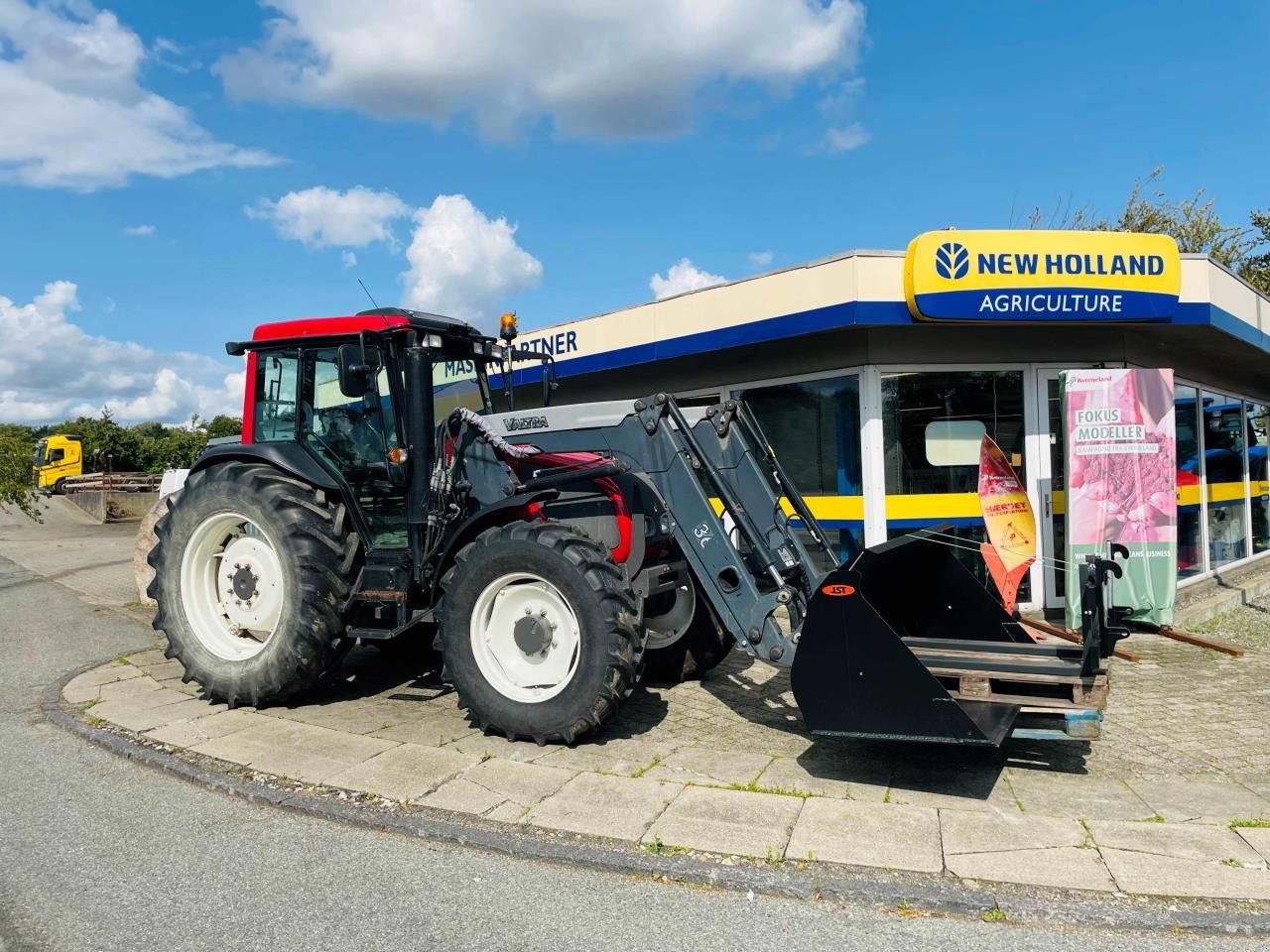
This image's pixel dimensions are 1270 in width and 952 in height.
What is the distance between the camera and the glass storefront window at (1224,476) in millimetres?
11281

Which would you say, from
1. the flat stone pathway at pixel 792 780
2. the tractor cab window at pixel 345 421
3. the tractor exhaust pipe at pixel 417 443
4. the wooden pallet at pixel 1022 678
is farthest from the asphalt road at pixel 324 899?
the tractor cab window at pixel 345 421

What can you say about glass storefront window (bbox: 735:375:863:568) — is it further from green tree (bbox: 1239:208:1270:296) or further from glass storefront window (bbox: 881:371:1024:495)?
green tree (bbox: 1239:208:1270:296)

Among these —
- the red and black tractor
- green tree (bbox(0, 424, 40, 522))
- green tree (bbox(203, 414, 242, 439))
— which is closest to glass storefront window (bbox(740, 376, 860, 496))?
the red and black tractor

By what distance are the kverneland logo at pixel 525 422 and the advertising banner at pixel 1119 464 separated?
509 centimetres

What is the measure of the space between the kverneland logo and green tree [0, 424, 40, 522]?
11276 mm

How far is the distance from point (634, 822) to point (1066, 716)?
7.07 ft

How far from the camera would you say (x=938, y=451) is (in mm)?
9031

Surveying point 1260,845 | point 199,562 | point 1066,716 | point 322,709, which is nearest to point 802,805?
point 1066,716

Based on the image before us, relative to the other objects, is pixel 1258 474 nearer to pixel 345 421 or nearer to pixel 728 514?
pixel 728 514

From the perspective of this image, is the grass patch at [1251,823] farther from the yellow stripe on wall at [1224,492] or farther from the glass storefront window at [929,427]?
the yellow stripe on wall at [1224,492]

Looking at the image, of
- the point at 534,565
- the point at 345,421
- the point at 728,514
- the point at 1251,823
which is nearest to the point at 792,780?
the point at 728,514

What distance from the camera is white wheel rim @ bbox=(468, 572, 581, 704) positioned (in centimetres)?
517

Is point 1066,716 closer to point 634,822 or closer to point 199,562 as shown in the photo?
point 634,822

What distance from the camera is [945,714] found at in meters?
4.22
